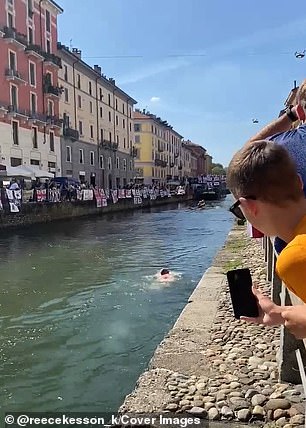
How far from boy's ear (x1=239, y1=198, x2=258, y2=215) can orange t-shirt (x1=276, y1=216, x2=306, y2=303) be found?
213 mm

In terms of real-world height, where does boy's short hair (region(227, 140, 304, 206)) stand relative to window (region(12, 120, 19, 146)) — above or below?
below

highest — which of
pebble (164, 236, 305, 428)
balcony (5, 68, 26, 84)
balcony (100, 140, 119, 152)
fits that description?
balcony (5, 68, 26, 84)

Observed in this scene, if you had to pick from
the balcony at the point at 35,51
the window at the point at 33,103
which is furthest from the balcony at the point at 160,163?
the window at the point at 33,103

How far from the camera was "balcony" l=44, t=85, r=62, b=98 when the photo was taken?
132 feet

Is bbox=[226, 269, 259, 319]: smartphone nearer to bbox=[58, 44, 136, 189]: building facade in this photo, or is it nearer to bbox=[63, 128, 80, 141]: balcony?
bbox=[58, 44, 136, 189]: building facade

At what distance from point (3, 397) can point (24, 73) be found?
118ft

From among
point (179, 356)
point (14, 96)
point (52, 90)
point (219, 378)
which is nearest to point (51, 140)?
point (52, 90)

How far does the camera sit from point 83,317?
7.74 metres

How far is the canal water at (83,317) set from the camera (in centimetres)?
511

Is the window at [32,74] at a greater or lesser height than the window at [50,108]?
greater

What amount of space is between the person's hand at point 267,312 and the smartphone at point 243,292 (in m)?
0.02

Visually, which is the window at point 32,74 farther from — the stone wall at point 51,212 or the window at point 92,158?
the window at point 92,158

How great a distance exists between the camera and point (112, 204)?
132ft

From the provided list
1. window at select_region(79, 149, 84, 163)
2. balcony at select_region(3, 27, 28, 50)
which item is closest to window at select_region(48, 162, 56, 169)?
window at select_region(79, 149, 84, 163)
